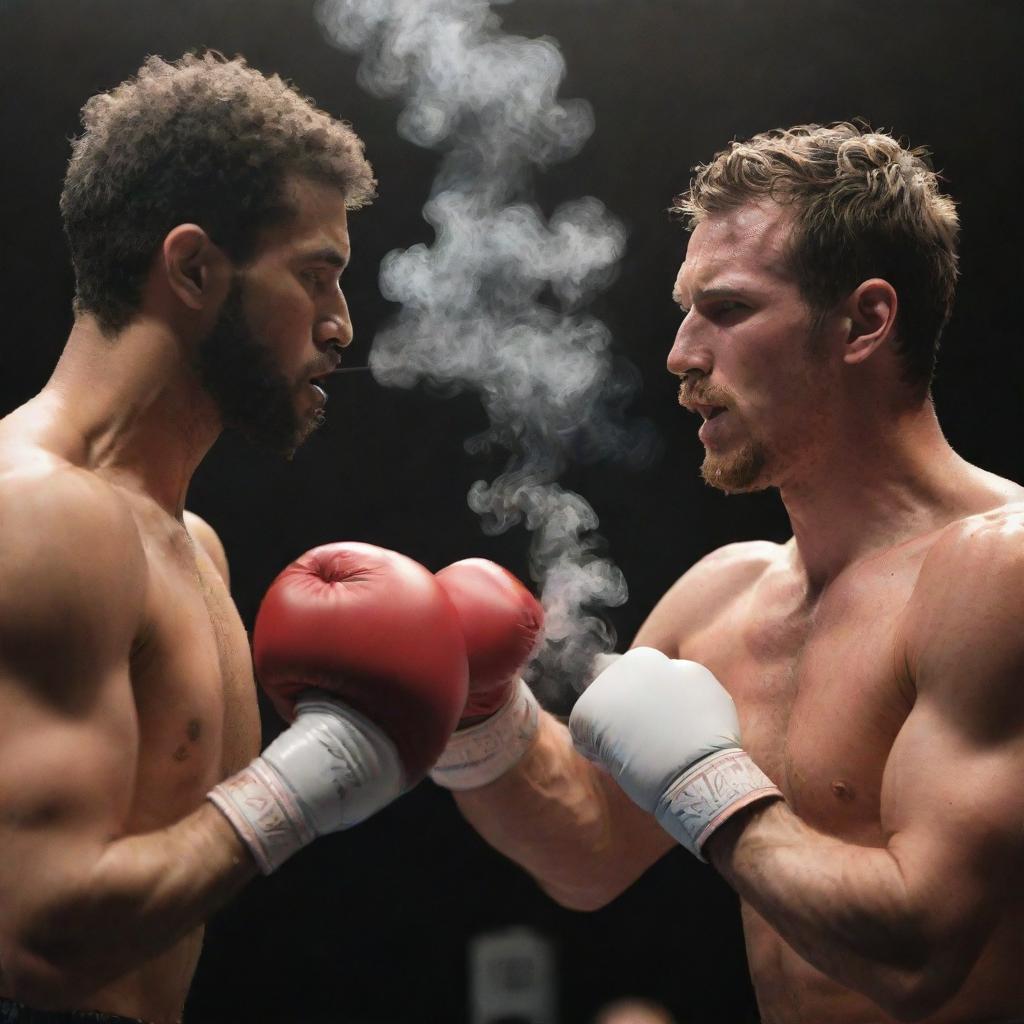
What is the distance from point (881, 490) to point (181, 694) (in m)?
1.10

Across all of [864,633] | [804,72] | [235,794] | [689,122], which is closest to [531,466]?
[689,122]

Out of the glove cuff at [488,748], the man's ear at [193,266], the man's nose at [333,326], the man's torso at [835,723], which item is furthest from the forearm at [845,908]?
the man's ear at [193,266]

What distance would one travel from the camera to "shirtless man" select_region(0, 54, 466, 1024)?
1.47 m

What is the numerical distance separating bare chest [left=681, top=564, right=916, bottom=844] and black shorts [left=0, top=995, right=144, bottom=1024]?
3.27 ft

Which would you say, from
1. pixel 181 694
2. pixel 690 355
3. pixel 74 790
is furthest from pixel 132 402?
pixel 690 355

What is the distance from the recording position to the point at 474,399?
3092mm

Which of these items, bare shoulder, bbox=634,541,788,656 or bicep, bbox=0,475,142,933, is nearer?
bicep, bbox=0,475,142,933

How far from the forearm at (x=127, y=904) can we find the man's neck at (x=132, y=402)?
51 cm

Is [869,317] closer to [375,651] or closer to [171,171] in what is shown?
[375,651]

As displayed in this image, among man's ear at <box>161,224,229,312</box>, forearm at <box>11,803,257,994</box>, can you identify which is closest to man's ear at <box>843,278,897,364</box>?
man's ear at <box>161,224,229,312</box>

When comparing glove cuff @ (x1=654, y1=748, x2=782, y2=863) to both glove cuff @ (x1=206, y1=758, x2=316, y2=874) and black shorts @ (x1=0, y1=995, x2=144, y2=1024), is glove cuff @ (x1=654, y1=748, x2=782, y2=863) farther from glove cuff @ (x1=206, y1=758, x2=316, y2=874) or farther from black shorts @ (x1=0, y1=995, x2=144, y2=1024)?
black shorts @ (x1=0, y1=995, x2=144, y2=1024)

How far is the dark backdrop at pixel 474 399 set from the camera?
288 cm

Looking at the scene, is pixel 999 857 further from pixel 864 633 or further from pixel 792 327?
pixel 792 327

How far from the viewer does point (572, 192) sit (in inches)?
118
